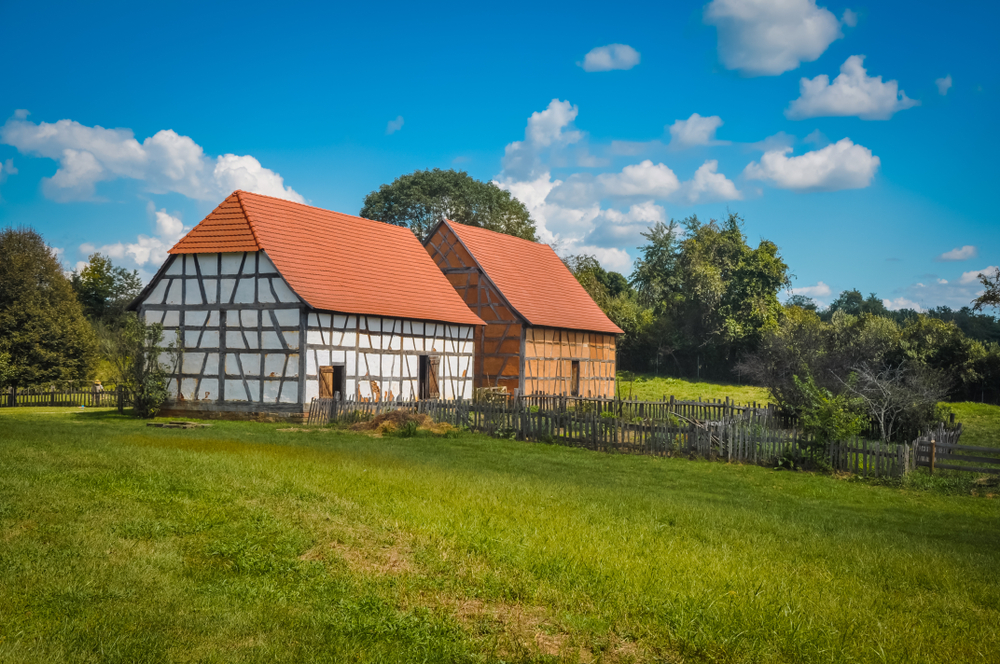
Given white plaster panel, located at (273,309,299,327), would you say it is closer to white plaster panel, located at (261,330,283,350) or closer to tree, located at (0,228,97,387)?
white plaster panel, located at (261,330,283,350)

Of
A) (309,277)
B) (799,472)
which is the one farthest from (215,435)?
(799,472)

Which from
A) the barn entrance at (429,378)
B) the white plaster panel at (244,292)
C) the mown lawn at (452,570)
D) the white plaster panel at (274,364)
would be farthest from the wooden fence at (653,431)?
the barn entrance at (429,378)

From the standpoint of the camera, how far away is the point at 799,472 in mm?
16359

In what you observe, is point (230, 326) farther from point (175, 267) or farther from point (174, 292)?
point (175, 267)

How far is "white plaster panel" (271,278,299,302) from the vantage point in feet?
82.7

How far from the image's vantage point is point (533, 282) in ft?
126

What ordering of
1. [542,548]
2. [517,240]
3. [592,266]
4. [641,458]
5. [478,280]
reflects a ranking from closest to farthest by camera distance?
[542,548] < [641,458] < [478,280] < [517,240] < [592,266]

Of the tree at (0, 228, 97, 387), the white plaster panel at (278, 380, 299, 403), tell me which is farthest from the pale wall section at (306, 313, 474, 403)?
the tree at (0, 228, 97, 387)

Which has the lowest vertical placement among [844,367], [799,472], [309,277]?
[799,472]

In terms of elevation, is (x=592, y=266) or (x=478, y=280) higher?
(x=592, y=266)

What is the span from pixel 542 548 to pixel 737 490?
6.98 meters

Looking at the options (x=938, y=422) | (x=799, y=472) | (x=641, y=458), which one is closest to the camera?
(x=799, y=472)

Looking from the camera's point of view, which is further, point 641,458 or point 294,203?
point 294,203

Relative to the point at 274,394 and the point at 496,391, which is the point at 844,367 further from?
the point at 274,394
